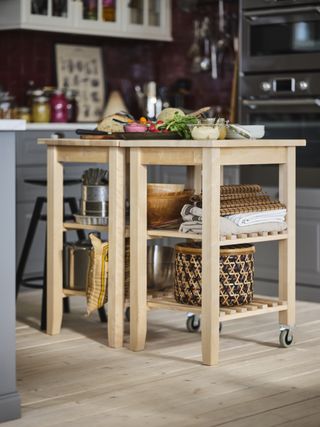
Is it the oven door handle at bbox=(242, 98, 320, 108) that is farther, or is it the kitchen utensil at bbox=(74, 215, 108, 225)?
the oven door handle at bbox=(242, 98, 320, 108)

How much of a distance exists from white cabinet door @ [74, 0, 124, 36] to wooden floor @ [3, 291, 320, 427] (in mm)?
2212

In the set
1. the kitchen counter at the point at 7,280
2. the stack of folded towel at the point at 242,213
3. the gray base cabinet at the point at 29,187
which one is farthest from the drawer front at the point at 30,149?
the kitchen counter at the point at 7,280

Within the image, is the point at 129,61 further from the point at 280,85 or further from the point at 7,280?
the point at 7,280

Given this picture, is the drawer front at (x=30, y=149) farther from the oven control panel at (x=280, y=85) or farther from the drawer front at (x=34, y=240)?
the oven control panel at (x=280, y=85)

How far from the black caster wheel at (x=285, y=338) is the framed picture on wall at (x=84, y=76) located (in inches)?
108

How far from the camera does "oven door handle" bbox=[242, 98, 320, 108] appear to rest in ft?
17.8

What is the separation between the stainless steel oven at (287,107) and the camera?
215 inches

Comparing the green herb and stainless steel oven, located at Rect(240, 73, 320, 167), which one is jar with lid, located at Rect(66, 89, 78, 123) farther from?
the green herb

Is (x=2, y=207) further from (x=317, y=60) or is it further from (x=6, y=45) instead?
(x=6, y=45)

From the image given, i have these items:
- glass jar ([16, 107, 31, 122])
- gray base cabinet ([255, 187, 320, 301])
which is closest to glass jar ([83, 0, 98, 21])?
glass jar ([16, 107, 31, 122])

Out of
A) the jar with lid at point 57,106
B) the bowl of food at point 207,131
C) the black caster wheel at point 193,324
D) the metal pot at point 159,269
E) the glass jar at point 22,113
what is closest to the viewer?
the bowl of food at point 207,131

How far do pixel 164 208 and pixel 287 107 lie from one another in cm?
165

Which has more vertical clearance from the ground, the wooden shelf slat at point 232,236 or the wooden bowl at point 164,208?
the wooden bowl at point 164,208

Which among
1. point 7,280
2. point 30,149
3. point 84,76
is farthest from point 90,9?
point 7,280
